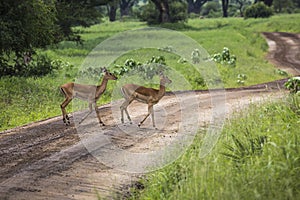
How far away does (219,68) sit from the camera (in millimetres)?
24438

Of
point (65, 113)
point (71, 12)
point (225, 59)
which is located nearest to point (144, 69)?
point (225, 59)

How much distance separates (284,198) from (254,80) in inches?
671

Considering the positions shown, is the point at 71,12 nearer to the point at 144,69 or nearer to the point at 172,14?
the point at 144,69

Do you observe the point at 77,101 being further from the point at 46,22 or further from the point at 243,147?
the point at 243,147

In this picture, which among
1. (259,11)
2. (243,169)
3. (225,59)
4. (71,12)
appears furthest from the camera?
(259,11)

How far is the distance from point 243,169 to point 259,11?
5761 cm

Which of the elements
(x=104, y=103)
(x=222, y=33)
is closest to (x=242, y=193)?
(x=104, y=103)

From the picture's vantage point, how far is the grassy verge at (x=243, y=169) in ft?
22.7

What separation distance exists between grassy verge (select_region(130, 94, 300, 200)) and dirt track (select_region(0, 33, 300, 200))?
67cm

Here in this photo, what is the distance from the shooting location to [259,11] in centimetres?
6341

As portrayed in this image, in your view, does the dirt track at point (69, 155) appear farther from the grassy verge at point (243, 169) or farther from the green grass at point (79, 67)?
the green grass at point (79, 67)

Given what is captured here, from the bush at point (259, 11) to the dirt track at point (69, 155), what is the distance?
4841 centimetres

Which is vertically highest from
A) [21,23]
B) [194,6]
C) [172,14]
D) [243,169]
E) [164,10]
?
[21,23]

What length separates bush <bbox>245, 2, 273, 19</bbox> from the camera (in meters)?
63.2
